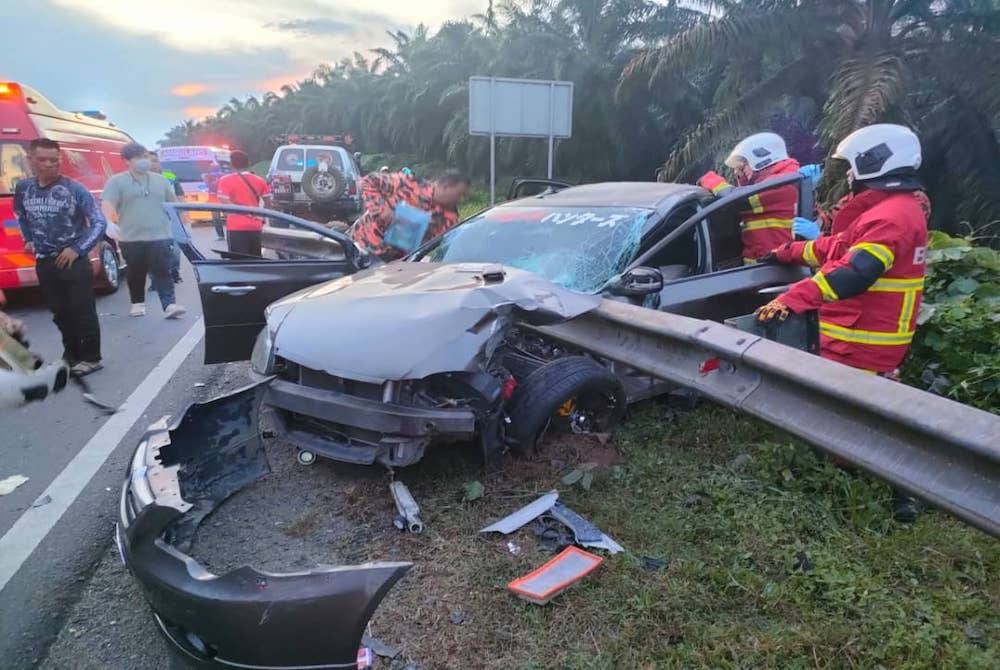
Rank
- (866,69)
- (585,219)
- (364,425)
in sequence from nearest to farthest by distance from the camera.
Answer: (364,425)
(585,219)
(866,69)

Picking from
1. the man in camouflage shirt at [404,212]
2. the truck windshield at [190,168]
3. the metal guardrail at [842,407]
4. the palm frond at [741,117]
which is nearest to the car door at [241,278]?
the man in camouflage shirt at [404,212]

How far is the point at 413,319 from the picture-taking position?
A: 9.73 ft

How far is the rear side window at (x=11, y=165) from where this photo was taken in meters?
6.96

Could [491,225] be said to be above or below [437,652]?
above

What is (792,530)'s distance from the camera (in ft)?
9.09

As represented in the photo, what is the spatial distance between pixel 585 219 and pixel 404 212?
1776 mm

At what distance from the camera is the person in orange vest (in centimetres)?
456

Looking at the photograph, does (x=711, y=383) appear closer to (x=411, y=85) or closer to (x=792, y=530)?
(x=792, y=530)

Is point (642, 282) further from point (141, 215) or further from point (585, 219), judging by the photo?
point (141, 215)

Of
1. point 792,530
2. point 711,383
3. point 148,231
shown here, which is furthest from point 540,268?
point 148,231

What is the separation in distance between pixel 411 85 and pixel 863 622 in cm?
2910

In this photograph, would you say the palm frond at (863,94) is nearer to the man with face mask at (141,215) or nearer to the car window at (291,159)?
the man with face mask at (141,215)

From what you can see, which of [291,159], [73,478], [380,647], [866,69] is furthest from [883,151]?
[291,159]

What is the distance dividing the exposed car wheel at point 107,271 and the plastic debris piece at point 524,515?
7.27 meters
